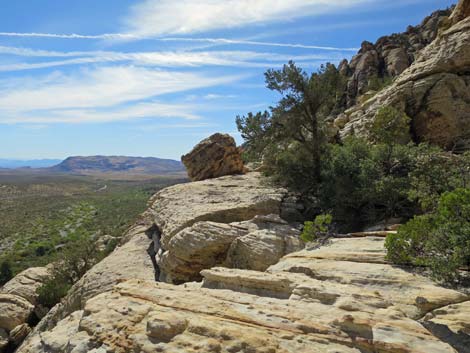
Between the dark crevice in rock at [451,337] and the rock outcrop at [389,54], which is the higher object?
the rock outcrop at [389,54]

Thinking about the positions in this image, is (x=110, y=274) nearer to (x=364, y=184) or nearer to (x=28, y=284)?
(x=28, y=284)

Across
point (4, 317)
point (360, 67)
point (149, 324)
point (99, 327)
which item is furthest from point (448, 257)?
point (360, 67)

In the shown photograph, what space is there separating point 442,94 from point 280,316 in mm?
25599

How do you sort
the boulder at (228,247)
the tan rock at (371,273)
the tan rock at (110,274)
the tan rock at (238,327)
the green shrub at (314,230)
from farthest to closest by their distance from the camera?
the tan rock at (110,274) → the boulder at (228,247) → the green shrub at (314,230) → the tan rock at (371,273) → the tan rock at (238,327)

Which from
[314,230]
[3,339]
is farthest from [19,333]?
[314,230]

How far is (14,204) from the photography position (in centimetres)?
15438

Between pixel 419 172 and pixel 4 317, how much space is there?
3414cm

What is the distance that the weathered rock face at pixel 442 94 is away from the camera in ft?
90.3

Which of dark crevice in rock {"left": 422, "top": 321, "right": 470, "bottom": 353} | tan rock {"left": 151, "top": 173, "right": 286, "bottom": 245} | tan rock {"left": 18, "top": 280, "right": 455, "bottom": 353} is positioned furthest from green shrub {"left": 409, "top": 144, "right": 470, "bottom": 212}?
tan rock {"left": 151, "top": 173, "right": 286, "bottom": 245}

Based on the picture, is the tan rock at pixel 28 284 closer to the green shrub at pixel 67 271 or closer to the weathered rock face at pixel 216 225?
the green shrub at pixel 67 271

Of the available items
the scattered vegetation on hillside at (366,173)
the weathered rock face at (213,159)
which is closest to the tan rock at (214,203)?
the scattered vegetation on hillside at (366,173)

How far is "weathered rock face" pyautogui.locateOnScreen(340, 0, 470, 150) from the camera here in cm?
2753

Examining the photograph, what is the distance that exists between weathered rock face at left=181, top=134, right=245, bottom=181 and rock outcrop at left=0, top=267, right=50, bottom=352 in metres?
19.5

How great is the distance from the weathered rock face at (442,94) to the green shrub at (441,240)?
16.8 meters
